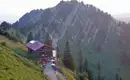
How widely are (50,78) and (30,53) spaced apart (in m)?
35.8

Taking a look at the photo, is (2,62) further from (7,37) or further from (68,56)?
(68,56)

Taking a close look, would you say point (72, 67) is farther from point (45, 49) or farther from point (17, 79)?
point (17, 79)

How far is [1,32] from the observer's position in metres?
106

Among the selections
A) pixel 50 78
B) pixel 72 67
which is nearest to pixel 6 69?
pixel 50 78

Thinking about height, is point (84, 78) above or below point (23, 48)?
below

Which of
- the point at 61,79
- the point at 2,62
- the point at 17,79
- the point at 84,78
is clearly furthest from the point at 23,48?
the point at 17,79

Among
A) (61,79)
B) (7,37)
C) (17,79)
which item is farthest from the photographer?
(7,37)

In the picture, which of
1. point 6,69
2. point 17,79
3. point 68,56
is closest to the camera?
point 17,79

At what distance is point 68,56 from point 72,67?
8901 mm

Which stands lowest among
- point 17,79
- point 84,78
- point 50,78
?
point 84,78

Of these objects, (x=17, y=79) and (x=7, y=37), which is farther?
(x=7, y=37)

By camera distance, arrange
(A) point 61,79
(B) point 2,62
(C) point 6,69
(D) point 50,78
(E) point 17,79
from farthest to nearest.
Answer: (A) point 61,79 < (D) point 50,78 < (B) point 2,62 < (C) point 6,69 < (E) point 17,79

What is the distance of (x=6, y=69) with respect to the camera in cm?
3859

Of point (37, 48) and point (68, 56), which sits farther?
point (68, 56)
